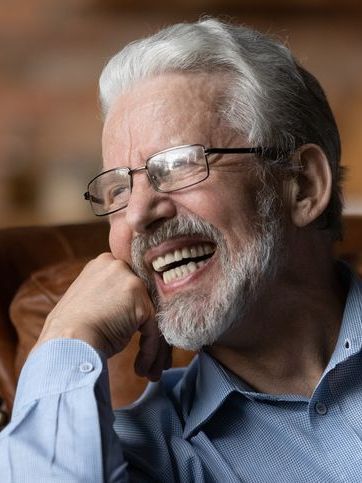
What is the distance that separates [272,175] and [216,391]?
0.38 m

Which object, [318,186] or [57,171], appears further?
[57,171]

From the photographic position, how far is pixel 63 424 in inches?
46.3

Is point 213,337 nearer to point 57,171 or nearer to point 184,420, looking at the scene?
point 184,420

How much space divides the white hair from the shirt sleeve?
0.49 metres

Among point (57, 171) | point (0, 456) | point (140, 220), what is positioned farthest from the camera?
point (57, 171)

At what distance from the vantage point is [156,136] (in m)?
1.41

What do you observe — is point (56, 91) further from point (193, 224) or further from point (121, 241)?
point (193, 224)

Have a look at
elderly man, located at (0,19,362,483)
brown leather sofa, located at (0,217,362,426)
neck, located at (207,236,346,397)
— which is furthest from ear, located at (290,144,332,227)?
brown leather sofa, located at (0,217,362,426)

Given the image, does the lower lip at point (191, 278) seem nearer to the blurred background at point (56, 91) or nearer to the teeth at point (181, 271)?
the teeth at point (181, 271)

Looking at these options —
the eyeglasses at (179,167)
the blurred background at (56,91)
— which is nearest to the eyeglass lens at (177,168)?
the eyeglasses at (179,167)

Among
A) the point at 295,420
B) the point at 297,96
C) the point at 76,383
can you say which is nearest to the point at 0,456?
the point at 76,383

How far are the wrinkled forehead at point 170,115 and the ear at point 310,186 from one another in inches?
6.7

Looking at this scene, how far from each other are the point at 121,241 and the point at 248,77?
355 millimetres

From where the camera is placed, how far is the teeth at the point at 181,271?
138 cm
